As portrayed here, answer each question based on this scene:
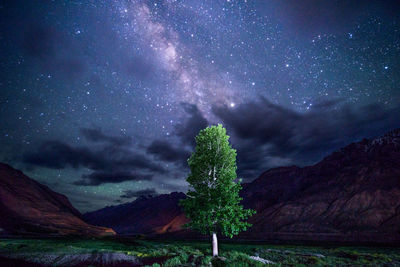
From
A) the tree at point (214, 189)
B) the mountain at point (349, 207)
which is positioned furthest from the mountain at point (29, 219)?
the tree at point (214, 189)

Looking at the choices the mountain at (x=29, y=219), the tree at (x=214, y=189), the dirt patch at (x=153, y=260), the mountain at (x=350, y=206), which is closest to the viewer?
the dirt patch at (x=153, y=260)

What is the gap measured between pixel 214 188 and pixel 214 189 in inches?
8.3

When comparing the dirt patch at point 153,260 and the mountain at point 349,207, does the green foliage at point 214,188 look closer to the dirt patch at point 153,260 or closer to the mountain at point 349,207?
the dirt patch at point 153,260

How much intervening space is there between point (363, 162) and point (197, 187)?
206490 millimetres

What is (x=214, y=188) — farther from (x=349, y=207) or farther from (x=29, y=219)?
(x=29, y=219)

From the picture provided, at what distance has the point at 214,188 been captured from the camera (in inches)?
932

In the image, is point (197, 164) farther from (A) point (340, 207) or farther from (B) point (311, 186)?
(B) point (311, 186)

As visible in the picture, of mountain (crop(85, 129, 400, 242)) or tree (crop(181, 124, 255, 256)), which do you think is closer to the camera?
tree (crop(181, 124, 255, 256))

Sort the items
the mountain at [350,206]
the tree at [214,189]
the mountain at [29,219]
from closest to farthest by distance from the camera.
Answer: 1. the tree at [214,189]
2. the mountain at [350,206]
3. the mountain at [29,219]

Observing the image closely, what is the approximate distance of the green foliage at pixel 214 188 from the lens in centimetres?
2244

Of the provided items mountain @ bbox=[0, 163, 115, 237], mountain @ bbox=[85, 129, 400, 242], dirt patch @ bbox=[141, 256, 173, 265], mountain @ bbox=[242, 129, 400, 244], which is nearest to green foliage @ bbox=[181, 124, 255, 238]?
dirt patch @ bbox=[141, 256, 173, 265]

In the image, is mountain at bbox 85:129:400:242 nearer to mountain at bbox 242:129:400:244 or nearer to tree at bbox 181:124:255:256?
mountain at bbox 242:129:400:244

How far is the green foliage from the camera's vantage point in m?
22.4

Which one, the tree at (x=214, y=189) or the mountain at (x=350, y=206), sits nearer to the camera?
the tree at (x=214, y=189)
